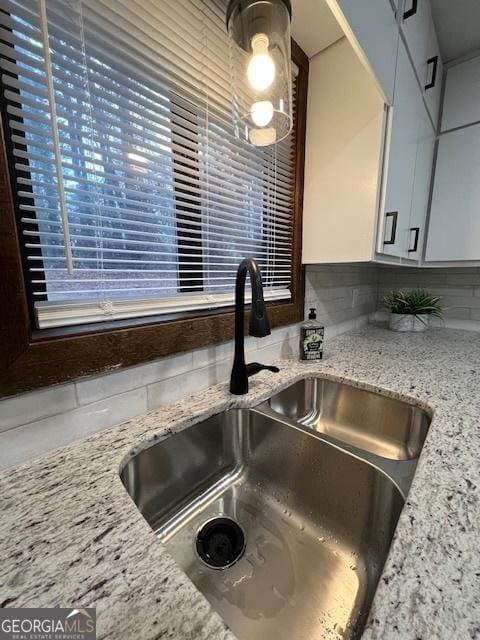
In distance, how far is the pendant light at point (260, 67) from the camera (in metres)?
Result: 0.56

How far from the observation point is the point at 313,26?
2.92 ft

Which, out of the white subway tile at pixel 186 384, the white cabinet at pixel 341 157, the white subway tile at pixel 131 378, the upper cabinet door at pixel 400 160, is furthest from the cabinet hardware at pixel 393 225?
the white subway tile at pixel 131 378

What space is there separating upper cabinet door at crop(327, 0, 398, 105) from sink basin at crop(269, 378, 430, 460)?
3.20 feet

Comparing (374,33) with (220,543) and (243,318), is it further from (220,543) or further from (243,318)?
(220,543)

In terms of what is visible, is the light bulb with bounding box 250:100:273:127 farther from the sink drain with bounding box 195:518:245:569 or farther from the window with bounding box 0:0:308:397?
the sink drain with bounding box 195:518:245:569

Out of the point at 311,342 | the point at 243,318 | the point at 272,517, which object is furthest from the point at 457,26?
the point at 272,517

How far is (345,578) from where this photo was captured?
533 mm

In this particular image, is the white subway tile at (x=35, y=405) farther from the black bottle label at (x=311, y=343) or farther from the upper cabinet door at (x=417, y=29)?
the upper cabinet door at (x=417, y=29)

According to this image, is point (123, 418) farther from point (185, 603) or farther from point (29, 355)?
point (185, 603)

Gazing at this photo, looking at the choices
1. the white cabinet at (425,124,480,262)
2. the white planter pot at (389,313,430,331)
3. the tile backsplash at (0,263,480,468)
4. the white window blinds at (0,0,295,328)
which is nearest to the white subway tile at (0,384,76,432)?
the tile backsplash at (0,263,480,468)

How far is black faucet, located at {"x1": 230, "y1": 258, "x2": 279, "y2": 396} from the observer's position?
66cm

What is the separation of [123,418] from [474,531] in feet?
2.29

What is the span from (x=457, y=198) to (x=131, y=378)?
1945 mm

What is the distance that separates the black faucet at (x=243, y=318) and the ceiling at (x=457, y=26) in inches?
61.6
